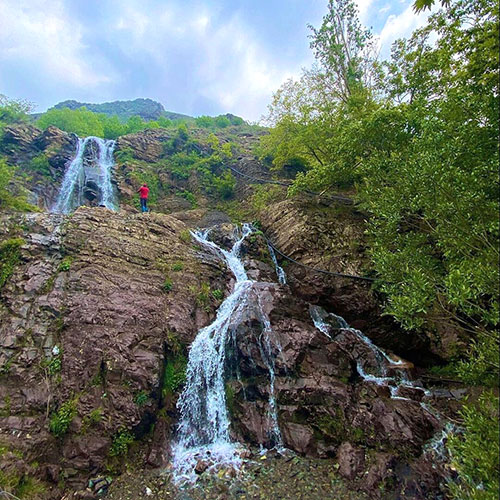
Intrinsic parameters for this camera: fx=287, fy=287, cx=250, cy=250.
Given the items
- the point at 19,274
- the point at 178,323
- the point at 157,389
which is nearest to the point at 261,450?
the point at 157,389

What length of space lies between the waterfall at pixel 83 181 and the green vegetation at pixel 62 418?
14.7 metres

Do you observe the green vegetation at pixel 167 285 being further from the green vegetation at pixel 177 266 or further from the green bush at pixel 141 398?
the green bush at pixel 141 398

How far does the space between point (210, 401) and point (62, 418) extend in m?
3.79

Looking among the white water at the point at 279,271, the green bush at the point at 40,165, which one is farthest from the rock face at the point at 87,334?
the green bush at the point at 40,165

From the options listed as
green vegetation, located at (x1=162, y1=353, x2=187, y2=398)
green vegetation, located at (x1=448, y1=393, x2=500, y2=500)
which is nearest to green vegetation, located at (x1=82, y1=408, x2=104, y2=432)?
green vegetation, located at (x1=162, y1=353, x2=187, y2=398)

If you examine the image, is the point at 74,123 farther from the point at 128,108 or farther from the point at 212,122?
the point at 128,108

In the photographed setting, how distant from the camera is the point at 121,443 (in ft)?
23.8

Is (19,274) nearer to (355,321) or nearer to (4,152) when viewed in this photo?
(355,321)

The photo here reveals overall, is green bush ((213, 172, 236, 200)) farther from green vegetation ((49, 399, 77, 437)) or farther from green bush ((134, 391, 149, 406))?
green vegetation ((49, 399, 77, 437))

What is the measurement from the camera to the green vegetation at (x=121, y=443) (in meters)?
7.13

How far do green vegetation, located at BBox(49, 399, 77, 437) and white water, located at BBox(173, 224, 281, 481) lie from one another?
8.96 feet

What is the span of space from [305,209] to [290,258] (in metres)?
3.49

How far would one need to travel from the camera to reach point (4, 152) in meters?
22.4

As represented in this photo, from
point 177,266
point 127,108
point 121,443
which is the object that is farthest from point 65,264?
point 127,108
